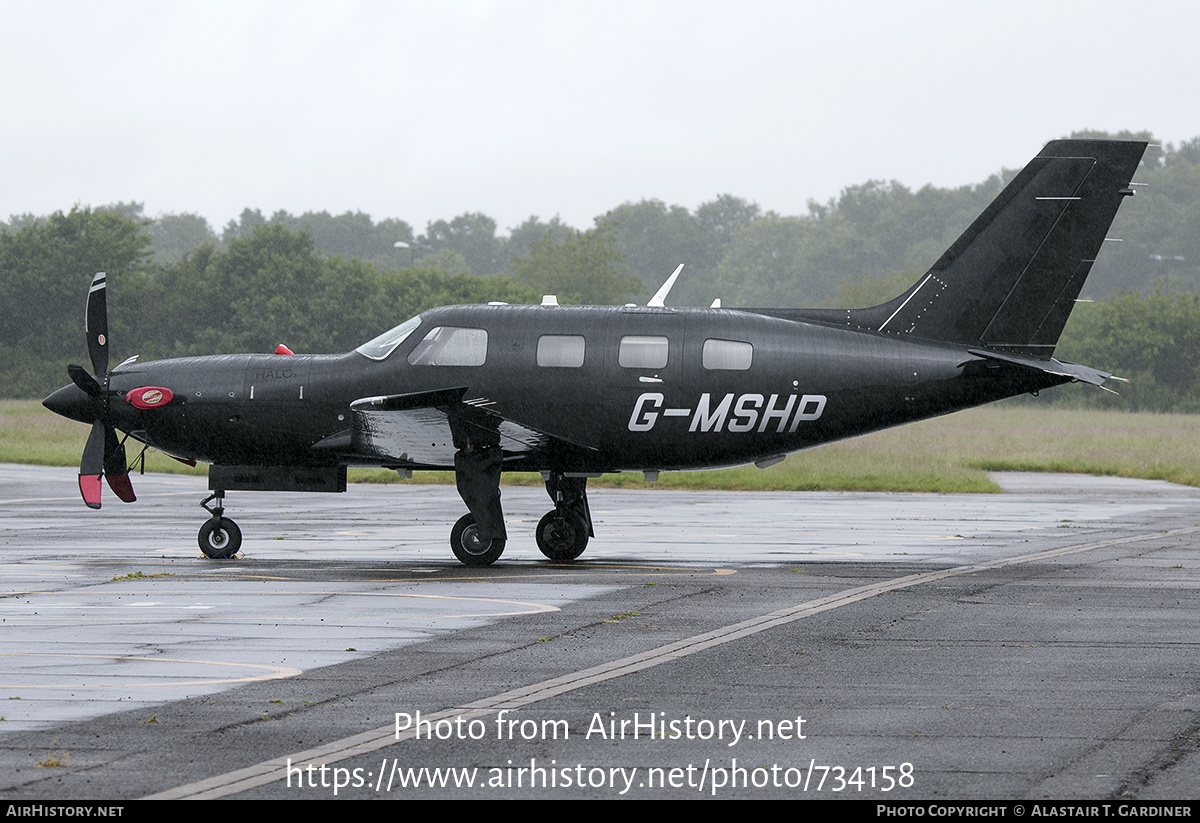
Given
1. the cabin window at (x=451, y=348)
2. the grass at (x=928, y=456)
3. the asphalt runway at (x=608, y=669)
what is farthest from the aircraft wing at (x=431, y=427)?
the grass at (x=928, y=456)

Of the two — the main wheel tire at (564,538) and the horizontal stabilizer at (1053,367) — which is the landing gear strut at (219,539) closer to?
the main wheel tire at (564,538)

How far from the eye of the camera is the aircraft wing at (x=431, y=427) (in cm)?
1633

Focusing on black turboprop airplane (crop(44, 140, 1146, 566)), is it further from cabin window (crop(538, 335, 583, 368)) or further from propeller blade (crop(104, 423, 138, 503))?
propeller blade (crop(104, 423, 138, 503))

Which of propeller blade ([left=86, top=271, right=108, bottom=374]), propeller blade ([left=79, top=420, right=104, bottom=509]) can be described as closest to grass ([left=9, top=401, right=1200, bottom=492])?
propeller blade ([left=86, top=271, right=108, bottom=374])

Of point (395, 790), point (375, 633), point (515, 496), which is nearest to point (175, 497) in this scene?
point (515, 496)

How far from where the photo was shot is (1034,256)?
57.0 feet

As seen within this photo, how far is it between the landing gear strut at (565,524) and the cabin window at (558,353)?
5.04 feet

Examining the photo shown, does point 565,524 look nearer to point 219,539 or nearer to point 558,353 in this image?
point 558,353

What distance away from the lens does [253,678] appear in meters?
9.93

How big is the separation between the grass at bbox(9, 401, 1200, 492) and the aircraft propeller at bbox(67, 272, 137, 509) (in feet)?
40.3

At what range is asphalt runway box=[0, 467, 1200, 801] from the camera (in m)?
7.26

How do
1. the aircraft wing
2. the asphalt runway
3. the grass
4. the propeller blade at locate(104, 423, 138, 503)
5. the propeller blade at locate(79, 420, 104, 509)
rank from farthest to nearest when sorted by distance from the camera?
the grass, the propeller blade at locate(104, 423, 138, 503), the propeller blade at locate(79, 420, 104, 509), the aircraft wing, the asphalt runway

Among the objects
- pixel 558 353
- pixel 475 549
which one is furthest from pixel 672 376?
pixel 475 549

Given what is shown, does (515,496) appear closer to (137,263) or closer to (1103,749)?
(1103,749)
